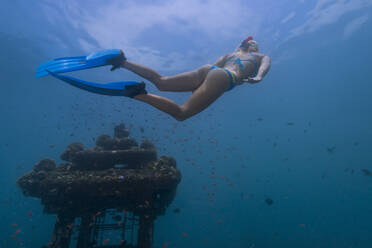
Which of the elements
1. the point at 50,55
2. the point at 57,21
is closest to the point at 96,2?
the point at 57,21

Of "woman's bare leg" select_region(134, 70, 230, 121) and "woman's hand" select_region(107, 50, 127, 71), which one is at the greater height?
"woman's hand" select_region(107, 50, 127, 71)

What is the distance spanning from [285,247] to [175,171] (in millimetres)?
34067

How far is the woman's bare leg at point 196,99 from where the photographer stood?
323 centimetres

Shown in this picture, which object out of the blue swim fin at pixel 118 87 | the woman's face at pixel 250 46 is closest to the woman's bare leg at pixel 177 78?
the blue swim fin at pixel 118 87

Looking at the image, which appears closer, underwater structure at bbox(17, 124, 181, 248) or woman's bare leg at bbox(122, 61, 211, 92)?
woman's bare leg at bbox(122, 61, 211, 92)

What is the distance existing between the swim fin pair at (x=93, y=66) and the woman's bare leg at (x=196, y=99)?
0.62ft

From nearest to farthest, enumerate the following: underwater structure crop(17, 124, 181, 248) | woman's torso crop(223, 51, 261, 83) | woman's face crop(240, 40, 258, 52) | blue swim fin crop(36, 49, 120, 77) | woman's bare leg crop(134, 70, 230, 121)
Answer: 1. woman's bare leg crop(134, 70, 230, 121)
2. blue swim fin crop(36, 49, 120, 77)
3. woman's torso crop(223, 51, 261, 83)
4. woman's face crop(240, 40, 258, 52)
5. underwater structure crop(17, 124, 181, 248)

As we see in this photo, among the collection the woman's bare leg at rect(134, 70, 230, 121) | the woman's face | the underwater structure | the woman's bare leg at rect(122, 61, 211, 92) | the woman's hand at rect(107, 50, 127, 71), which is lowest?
the underwater structure

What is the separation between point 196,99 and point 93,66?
239cm

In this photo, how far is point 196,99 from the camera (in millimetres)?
3395

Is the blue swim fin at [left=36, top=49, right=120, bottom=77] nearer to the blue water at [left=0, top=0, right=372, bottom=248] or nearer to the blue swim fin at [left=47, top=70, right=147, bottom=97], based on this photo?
the blue swim fin at [left=47, top=70, right=147, bottom=97]

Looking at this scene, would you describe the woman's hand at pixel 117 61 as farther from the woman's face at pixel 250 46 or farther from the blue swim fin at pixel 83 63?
the woman's face at pixel 250 46

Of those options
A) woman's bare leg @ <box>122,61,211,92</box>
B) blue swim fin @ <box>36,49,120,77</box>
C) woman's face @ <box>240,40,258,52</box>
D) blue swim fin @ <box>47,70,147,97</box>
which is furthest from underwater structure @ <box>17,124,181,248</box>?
woman's face @ <box>240,40,258,52</box>

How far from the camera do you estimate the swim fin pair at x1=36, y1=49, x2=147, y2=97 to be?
10.4 feet
